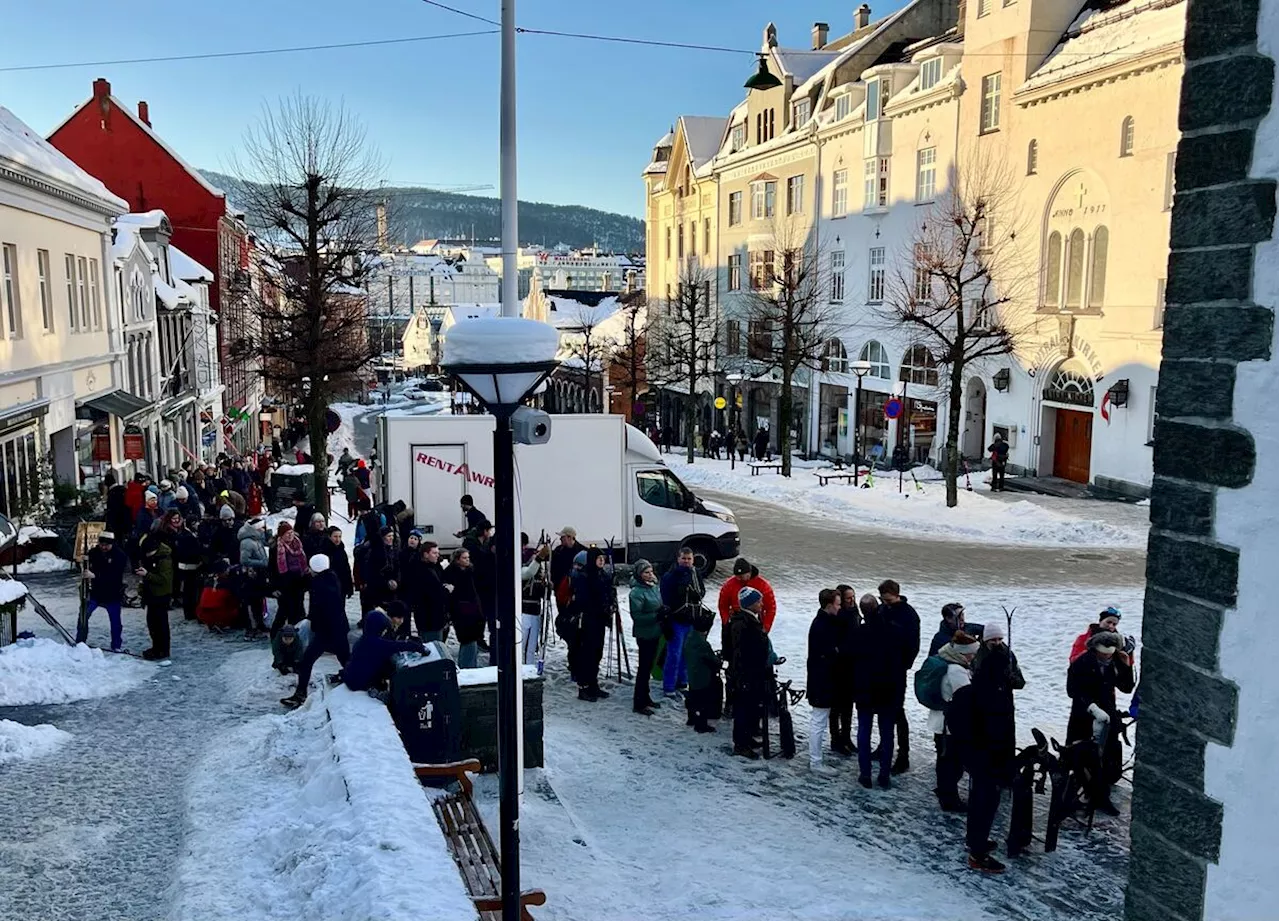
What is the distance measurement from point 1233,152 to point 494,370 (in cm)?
322

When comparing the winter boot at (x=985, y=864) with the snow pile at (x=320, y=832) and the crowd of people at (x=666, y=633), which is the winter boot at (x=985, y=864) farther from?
the snow pile at (x=320, y=832)

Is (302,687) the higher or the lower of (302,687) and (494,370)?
the lower

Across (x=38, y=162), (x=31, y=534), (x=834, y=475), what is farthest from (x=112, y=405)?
(x=834, y=475)

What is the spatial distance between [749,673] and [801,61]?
41.5 meters

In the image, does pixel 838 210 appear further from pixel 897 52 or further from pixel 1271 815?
pixel 1271 815

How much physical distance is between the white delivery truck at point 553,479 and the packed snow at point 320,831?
8687 millimetres

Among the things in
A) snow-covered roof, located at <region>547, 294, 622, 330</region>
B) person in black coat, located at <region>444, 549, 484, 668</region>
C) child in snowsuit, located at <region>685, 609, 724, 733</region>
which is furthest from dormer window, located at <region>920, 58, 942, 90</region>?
snow-covered roof, located at <region>547, 294, 622, 330</region>

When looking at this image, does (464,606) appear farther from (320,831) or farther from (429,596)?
(320,831)

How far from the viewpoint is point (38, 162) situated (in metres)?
21.0

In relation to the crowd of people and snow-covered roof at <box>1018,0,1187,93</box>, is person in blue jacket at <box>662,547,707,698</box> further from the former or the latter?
snow-covered roof at <box>1018,0,1187,93</box>

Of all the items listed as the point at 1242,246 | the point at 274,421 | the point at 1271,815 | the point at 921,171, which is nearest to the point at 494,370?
the point at 1242,246

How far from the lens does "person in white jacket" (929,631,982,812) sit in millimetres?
8711

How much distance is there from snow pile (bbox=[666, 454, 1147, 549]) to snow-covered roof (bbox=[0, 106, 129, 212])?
58.4 feet

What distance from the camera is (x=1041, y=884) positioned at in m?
7.68
